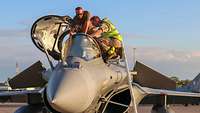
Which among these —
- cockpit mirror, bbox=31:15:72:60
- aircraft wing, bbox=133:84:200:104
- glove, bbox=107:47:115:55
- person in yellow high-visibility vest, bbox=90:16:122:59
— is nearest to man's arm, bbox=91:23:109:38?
person in yellow high-visibility vest, bbox=90:16:122:59

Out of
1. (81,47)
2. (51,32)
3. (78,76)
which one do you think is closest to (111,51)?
(81,47)

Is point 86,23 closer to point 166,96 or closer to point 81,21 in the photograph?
point 81,21

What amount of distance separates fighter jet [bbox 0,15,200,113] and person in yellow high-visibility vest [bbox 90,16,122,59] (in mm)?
223

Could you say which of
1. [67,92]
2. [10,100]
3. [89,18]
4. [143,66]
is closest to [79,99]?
[67,92]

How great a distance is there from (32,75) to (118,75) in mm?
3206

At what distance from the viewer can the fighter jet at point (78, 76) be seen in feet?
29.9

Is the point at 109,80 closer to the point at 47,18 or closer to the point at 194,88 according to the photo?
the point at 47,18

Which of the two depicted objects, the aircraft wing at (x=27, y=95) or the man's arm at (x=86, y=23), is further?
the aircraft wing at (x=27, y=95)

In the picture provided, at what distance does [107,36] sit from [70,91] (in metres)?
3.25

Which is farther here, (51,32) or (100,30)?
(51,32)

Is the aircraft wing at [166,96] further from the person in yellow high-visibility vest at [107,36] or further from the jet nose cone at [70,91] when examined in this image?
the jet nose cone at [70,91]

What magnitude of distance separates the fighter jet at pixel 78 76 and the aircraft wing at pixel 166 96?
0.09 metres

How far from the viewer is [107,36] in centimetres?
1198

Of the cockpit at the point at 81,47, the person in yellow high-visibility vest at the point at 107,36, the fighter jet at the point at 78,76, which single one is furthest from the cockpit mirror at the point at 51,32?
the cockpit at the point at 81,47
